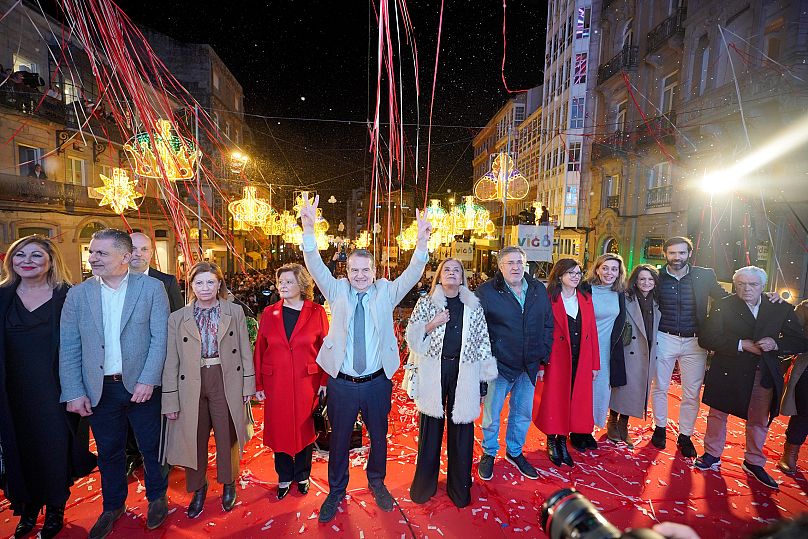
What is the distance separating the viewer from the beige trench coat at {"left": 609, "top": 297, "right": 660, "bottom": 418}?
425 cm

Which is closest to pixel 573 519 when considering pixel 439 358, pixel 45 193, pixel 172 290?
pixel 439 358

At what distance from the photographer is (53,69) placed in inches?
567

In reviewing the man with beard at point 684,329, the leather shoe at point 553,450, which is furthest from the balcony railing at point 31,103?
the man with beard at point 684,329

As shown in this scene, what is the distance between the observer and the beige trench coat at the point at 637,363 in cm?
425

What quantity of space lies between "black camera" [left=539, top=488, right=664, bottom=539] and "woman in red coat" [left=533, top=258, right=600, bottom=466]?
2825 mm

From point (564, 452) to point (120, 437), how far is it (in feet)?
13.3

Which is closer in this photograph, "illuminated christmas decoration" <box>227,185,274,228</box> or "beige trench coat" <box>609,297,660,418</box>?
"beige trench coat" <box>609,297,660,418</box>

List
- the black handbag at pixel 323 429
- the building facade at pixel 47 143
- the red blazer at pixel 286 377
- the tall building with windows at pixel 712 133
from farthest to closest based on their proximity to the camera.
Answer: the building facade at pixel 47 143, the tall building with windows at pixel 712 133, the black handbag at pixel 323 429, the red blazer at pixel 286 377

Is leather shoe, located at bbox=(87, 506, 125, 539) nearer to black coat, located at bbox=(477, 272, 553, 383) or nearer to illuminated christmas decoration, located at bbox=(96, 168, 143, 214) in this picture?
black coat, located at bbox=(477, 272, 553, 383)

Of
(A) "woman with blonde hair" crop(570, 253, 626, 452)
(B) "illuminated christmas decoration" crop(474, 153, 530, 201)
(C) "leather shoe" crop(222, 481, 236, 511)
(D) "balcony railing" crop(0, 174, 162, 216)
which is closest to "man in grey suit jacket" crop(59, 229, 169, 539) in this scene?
(C) "leather shoe" crop(222, 481, 236, 511)

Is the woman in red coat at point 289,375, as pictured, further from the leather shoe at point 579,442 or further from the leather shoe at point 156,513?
the leather shoe at point 579,442

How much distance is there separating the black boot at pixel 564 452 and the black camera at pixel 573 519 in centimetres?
312

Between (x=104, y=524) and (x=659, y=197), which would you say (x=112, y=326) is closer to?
(x=104, y=524)

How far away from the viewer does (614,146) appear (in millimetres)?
17172
